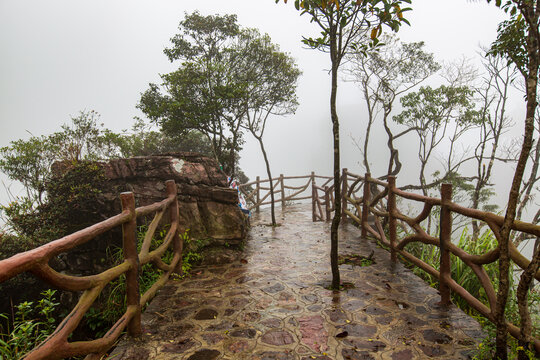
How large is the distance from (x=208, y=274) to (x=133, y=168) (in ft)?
8.50

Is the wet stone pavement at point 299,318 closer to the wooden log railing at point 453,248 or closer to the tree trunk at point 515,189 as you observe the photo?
the wooden log railing at point 453,248

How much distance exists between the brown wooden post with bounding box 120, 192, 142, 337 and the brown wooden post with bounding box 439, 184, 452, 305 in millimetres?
2833

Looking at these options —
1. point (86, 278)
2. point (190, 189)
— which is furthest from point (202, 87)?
point (86, 278)

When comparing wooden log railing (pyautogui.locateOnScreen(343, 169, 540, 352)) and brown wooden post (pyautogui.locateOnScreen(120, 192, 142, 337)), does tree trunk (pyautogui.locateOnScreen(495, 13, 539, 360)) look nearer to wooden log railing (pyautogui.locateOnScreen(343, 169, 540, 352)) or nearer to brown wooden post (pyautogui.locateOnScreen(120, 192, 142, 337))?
wooden log railing (pyautogui.locateOnScreen(343, 169, 540, 352))

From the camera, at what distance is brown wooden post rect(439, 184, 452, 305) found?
3012 mm

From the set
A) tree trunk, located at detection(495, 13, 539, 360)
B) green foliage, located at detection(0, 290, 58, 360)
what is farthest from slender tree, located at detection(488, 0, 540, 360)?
green foliage, located at detection(0, 290, 58, 360)

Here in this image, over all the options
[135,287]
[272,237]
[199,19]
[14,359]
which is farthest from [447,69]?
[14,359]

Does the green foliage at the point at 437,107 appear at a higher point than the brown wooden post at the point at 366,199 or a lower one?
higher

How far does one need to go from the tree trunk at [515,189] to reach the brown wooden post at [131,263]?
2692 millimetres

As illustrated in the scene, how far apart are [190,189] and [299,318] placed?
120 inches

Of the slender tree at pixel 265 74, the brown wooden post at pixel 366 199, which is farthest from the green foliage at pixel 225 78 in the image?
the brown wooden post at pixel 366 199

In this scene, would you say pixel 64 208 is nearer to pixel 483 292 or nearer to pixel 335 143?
pixel 335 143

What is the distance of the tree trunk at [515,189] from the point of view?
1859mm

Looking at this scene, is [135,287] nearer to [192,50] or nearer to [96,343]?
[96,343]
